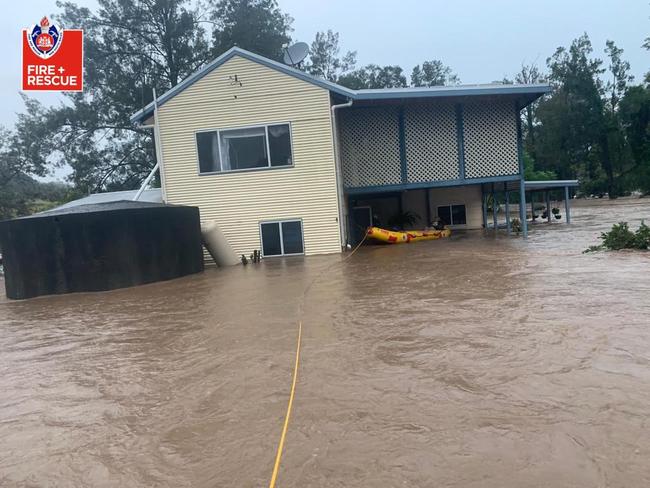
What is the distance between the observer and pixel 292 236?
16.7 m

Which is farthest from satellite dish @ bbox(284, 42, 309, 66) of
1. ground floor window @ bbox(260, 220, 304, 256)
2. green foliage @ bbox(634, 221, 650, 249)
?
green foliage @ bbox(634, 221, 650, 249)

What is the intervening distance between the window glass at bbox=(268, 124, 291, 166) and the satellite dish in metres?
2.94

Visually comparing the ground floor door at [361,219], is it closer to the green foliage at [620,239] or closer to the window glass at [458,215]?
the window glass at [458,215]

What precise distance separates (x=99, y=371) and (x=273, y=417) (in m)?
2.62

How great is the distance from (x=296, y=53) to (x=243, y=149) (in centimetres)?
401

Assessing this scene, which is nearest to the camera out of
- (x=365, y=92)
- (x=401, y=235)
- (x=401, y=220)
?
(x=365, y=92)

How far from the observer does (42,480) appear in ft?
10.8

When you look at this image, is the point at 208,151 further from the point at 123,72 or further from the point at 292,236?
the point at 123,72

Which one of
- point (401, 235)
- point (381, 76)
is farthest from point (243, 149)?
point (381, 76)

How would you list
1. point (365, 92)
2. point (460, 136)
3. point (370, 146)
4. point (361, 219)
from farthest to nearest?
point (361, 219) → point (370, 146) → point (460, 136) → point (365, 92)

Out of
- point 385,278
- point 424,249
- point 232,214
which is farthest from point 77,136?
point 385,278

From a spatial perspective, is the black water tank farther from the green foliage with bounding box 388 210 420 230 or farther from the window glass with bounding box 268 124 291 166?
the green foliage with bounding box 388 210 420 230

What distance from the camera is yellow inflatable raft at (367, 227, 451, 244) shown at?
18891mm

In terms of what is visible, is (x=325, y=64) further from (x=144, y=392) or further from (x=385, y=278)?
(x=144, y=392)
